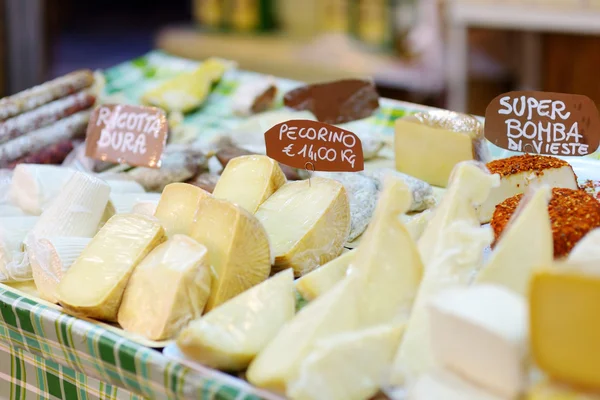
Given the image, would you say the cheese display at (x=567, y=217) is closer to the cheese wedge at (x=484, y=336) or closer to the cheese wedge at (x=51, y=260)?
the cheese wedge at (x=484, y=336)

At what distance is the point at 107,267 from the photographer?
3.96ft

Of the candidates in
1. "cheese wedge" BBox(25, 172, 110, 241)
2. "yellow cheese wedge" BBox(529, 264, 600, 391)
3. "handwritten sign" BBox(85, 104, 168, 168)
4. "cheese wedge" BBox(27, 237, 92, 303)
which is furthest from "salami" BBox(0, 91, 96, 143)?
"yellow cheese wedge" BBox(529, 264, 600, 391)

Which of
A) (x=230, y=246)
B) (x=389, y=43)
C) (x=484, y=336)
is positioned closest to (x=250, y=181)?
(x=230, y=246)

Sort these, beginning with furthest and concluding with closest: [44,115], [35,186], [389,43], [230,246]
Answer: [389,43], [44,115], [35,186], [230,246]

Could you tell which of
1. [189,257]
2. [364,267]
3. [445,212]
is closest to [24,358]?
[189,257]

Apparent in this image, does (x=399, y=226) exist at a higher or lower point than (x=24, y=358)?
higher

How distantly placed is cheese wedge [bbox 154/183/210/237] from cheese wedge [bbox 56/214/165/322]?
0.25ft

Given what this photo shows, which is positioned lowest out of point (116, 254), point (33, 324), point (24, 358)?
point (24, 358)

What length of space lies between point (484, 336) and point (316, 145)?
711mm

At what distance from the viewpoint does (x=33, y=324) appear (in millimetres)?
1243

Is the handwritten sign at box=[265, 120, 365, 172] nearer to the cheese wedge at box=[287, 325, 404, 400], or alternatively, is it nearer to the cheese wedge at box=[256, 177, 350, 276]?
the cheese wedge at box=[256, 177, 350, 276]

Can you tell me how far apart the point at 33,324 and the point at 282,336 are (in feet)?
1.60

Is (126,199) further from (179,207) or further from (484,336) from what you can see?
(484,336)

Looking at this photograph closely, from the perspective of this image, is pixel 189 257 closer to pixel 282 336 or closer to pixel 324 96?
pixel 282 336
